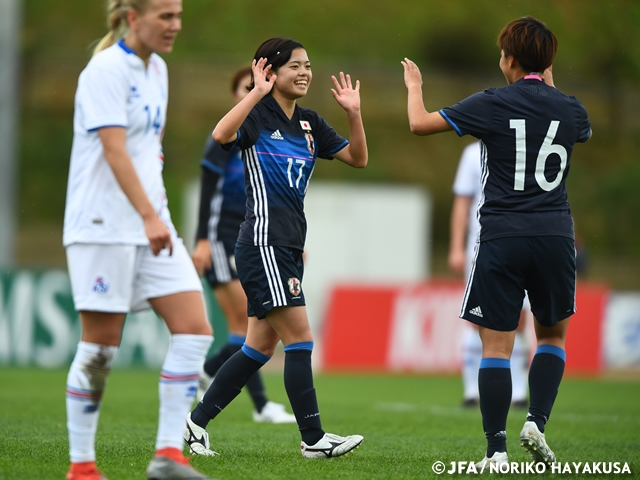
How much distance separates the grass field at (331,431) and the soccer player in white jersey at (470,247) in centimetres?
37

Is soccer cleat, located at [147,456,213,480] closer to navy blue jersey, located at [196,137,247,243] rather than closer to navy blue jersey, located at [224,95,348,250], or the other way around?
navy blue jersey, located at [224,95,348,250]

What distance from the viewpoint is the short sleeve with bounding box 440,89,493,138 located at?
4.88 metres

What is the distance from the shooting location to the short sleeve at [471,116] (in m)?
4.88

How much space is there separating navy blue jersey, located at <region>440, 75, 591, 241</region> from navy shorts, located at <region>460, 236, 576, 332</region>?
0.06 meters

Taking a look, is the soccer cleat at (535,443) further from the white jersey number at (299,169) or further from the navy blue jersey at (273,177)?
the white jersey number at (299,169)

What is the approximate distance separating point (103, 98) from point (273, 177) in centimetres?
139

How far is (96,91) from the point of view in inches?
160

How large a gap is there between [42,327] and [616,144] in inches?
1183

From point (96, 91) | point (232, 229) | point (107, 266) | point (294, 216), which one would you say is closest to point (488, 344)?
point (294, 216)

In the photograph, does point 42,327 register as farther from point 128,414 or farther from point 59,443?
point 59,443

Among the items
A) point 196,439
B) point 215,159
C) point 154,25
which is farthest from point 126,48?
point 215,159

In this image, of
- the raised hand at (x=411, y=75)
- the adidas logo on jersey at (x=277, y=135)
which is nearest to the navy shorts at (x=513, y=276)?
the raised hand at (x=411, y=75)

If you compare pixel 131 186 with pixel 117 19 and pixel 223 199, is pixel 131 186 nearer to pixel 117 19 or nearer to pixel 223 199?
pixel 117 19

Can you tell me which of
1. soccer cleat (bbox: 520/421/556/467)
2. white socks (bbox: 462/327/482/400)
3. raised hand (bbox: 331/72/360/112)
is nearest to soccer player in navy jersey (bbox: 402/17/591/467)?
soccer cleat (bbox: 520/421/556/467)
